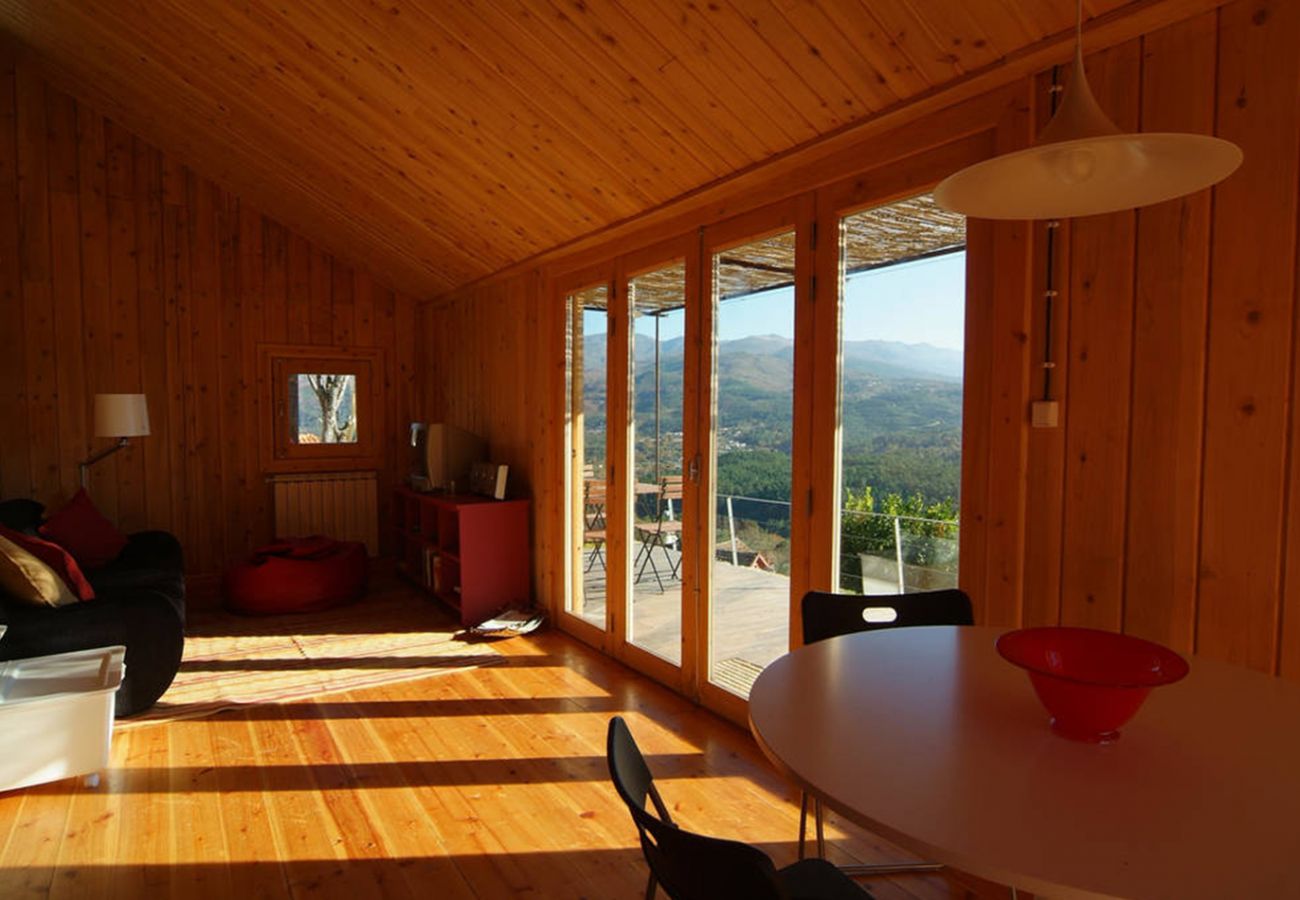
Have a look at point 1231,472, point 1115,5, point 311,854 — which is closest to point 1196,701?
point 1231,472

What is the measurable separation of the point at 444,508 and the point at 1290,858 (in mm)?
4628

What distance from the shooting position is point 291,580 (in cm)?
500

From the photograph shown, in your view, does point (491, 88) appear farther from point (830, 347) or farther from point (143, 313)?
point (143, 313)

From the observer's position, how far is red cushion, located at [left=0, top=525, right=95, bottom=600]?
10.6ft

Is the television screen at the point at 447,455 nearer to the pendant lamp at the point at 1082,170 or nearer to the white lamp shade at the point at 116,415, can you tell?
the white lamp shade at the point at 116,415

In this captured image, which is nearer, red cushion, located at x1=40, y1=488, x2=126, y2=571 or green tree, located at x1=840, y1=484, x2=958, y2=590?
green tree, located at x1=840, y1=484, x2=958, y2=590

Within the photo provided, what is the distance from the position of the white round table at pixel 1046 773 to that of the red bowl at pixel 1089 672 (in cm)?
4

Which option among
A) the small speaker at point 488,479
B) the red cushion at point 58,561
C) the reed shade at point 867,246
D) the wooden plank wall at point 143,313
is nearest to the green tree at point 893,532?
the reed shade at point 867,246

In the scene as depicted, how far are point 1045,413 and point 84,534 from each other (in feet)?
16.6

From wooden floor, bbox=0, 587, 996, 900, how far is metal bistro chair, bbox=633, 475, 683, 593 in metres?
0.81

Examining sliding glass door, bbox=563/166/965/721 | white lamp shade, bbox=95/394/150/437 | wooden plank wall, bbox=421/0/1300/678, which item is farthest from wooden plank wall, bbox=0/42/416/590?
wooden plank wall, bbox=421/0/1300/678

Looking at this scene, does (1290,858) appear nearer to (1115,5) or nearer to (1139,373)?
(1139,373)

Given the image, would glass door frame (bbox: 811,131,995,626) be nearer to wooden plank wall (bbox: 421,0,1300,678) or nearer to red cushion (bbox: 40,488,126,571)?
wooden plank wall (bbox: 421,0,1300,678)

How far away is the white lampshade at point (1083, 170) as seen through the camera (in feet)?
3.80
